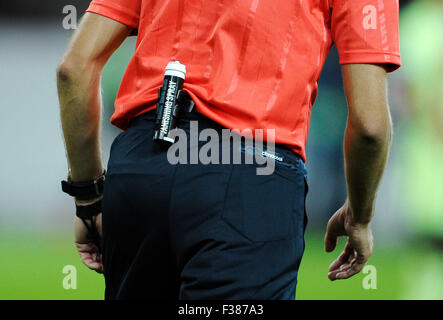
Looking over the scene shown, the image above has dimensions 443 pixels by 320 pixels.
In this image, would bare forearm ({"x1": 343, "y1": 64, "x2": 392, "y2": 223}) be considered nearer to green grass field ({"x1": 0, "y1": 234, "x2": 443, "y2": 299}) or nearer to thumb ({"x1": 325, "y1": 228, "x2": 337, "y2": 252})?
thumb ({"x1": 325, "y1": 228, "x2": 337, "y2": 252})

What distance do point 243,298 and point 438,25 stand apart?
225 inches

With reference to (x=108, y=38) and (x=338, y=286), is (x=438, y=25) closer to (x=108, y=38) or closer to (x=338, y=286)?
(x=338, y=286)

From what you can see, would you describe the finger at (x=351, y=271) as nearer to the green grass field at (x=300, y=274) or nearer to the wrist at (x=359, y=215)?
the wrist at (x=359, y=215)

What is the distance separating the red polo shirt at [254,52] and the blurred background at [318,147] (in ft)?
14.5

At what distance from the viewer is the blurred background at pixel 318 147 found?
5805 mm

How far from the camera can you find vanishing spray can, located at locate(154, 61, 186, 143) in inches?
46.1

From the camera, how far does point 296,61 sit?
4.03ft

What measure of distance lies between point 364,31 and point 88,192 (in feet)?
2.69

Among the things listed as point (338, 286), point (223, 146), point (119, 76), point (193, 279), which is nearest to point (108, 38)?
point (223, 146)

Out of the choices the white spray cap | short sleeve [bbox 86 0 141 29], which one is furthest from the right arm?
short sleeve [bbox 86 0 141 29]

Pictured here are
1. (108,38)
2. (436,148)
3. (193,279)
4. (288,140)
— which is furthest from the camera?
(436,148)

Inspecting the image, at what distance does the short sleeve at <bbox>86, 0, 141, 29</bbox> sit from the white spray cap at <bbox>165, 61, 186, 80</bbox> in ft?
0.93

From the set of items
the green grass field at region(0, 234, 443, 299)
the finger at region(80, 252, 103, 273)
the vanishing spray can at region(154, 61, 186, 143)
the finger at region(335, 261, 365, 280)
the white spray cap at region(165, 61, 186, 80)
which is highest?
the white spray cap at region(165, 61, 186, 80)

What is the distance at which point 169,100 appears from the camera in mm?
1173
